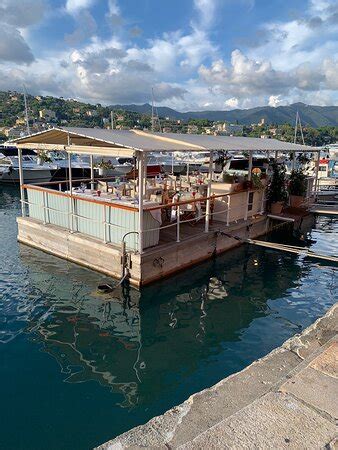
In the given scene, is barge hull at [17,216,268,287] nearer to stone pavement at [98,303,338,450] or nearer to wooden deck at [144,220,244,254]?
wooden deck at [144,220,244,254]

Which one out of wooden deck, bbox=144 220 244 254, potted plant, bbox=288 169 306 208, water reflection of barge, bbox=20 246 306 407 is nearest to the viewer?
water reflection of barge, bbox=20 246 306 407

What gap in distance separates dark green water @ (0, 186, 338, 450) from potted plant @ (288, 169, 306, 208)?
5089 millimetres

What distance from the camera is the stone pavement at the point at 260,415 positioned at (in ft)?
10.9

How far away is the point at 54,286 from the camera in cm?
924

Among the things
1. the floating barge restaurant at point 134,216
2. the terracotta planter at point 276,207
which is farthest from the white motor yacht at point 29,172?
the terracotta planter at point 276,207

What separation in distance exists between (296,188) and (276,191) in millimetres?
2427

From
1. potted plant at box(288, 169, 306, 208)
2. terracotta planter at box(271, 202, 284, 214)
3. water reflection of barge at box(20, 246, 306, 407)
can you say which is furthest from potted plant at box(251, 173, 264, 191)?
potted plant at box(288, 169, 306, 208)

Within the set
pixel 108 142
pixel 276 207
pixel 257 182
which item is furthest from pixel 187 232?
pixel 276 207

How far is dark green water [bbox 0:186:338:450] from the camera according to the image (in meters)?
5.02

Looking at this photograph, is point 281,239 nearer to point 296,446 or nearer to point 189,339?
point 189,339

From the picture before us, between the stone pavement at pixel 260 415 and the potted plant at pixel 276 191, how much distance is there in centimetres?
1006

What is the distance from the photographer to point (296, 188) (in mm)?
16266

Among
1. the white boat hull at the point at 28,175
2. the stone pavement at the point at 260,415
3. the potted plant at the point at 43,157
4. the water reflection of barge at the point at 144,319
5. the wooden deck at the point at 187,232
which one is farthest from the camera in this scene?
the white boat hull at the point at 28,175

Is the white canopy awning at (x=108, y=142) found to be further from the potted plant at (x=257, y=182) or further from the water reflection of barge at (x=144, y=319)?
the water reflection of barge at (x=144, y=319)
